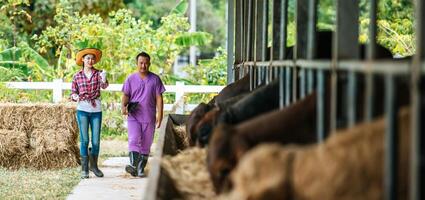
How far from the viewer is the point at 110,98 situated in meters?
20.2

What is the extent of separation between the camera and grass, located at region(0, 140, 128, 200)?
11.1m

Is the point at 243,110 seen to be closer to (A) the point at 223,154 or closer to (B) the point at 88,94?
(A) the point at 223,154

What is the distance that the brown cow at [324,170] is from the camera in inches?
131

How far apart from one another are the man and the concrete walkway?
357 mm

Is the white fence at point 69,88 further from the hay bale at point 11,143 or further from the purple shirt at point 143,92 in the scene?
the purple shirt at point 143,92

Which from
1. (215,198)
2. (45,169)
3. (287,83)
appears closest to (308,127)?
(215,198)

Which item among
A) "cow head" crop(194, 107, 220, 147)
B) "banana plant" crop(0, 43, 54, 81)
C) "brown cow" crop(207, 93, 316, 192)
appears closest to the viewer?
"brown cow" crop(207, 93, 316, 192)

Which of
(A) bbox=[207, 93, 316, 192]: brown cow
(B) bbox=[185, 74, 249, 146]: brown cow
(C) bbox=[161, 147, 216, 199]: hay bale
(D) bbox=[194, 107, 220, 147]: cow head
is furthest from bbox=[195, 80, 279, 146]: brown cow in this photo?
(A) bbox=[207, 93, 316, 192]: brown cow

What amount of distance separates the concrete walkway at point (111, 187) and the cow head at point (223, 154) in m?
6.31

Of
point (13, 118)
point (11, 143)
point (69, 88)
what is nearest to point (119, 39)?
point (69, 88)

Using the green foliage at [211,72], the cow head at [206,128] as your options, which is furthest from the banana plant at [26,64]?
the cow head at [206,128]

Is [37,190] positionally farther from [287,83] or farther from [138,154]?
[287,83]

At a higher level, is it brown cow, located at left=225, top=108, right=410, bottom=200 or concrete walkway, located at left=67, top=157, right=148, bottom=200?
brown cow, located at left=225, top=108, right=410, bottom=200

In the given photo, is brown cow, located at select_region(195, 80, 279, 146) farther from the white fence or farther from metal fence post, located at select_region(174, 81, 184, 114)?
the white fence
